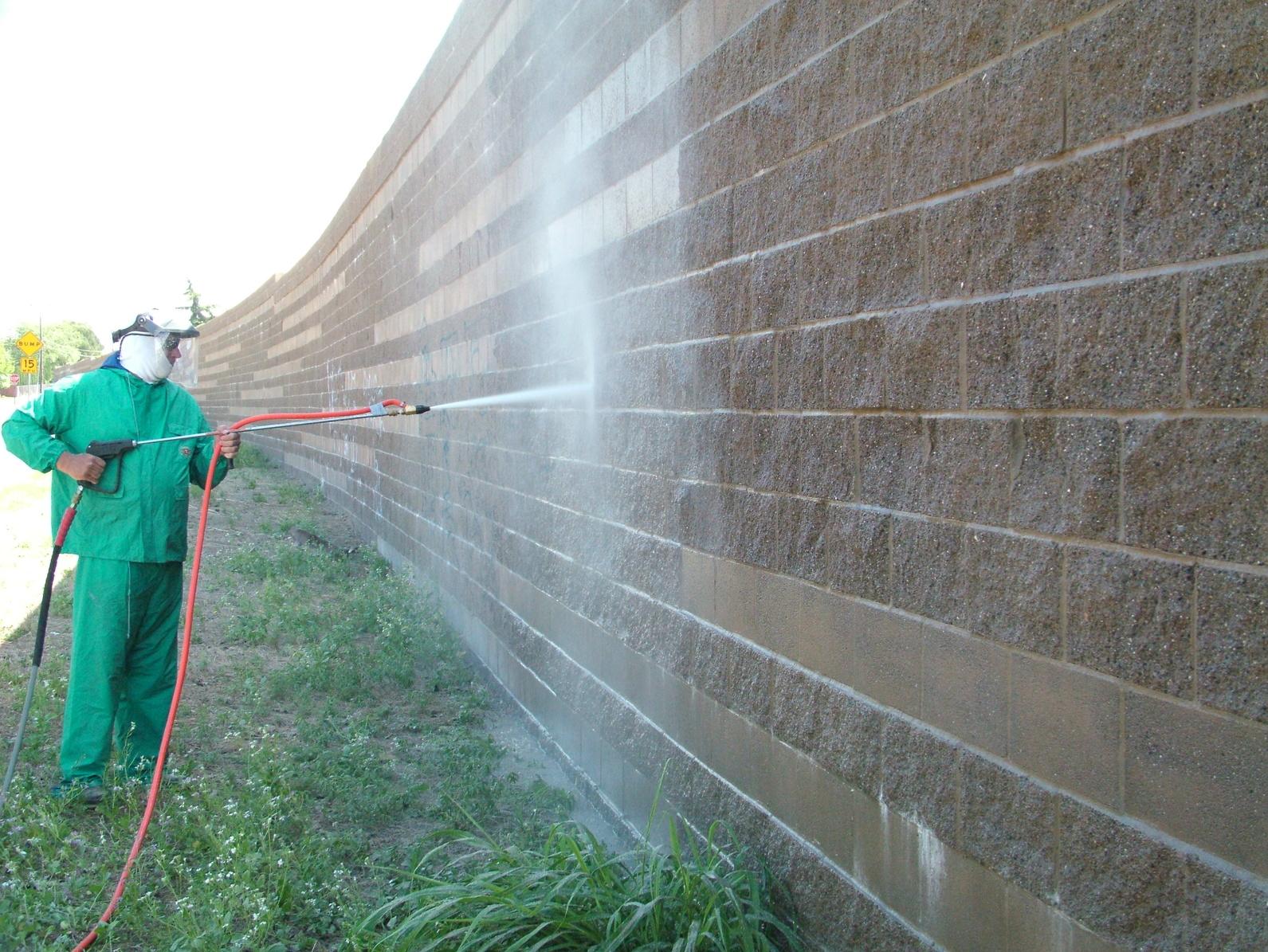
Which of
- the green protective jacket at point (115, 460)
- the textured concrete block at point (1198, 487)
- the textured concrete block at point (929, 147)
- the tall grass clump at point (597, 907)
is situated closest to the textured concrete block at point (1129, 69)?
the textured concrete block at point (929, 147)

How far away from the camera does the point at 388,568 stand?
416 inches

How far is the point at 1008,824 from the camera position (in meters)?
2.25

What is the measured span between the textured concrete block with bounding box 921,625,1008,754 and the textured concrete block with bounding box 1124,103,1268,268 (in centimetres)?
85

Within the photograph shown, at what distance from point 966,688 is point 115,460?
4147 mm

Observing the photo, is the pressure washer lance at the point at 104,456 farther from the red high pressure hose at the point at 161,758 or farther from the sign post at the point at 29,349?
the sign post at the point at 29,349

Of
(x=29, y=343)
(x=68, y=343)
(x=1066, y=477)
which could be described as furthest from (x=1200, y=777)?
(x=68, y=343)

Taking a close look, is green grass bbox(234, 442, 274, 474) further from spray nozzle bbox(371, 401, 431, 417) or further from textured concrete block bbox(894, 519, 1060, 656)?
textured concrete block bbox(894, 519, 1060, 656)

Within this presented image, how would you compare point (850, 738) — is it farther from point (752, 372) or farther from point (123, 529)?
point (123, 529)

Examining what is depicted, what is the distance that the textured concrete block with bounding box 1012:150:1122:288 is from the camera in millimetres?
1954

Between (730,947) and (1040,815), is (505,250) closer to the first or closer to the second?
(730,947)

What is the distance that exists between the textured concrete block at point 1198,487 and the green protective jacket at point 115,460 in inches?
176

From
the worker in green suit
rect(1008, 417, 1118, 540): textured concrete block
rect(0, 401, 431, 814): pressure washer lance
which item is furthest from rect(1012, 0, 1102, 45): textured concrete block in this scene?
the worker in green suit

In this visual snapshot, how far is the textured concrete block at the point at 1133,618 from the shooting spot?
5.98ft

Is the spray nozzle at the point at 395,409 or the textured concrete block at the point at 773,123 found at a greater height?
the textured concrete block at the point at 773,123
